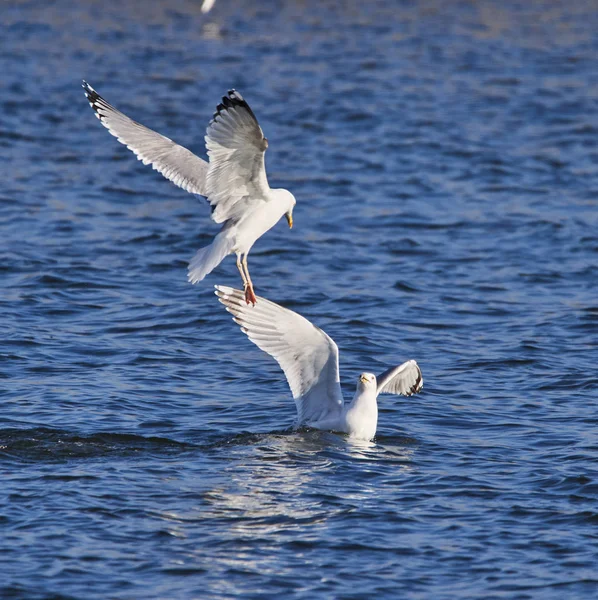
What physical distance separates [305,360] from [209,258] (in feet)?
3.47

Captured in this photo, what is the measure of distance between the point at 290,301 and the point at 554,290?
293cm

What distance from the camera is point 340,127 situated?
68.6ft

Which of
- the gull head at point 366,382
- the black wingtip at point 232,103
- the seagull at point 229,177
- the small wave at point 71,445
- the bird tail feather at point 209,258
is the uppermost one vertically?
the black wingtip at point 232,103

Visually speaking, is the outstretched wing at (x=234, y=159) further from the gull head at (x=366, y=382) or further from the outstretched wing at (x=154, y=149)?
the gull head at (x=366, y=382)

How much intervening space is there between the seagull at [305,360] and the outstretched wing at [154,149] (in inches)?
50.7

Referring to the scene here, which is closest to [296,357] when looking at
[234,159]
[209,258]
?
[209,258]

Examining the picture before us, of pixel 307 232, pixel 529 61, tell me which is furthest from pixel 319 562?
pixel 529 61

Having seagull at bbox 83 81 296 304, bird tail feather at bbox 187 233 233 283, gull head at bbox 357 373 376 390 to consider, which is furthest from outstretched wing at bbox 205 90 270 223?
gull head at bbox 357 373 376 390

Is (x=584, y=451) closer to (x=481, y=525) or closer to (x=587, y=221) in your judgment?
(x=481, y=525)

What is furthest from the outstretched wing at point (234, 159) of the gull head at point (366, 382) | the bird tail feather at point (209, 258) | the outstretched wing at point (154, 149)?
the gull head at point (366, 382)

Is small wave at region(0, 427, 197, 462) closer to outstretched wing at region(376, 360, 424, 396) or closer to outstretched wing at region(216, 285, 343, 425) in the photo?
outstretched wing at region(216, 285, 343, 425)

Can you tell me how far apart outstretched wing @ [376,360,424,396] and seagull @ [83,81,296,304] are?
1.17 metres

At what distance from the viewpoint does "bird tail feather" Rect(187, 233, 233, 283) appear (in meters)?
9.30

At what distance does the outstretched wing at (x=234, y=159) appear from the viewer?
28.0ft
